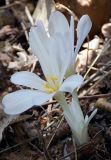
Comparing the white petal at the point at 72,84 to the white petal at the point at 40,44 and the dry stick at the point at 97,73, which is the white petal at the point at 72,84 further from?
the dry stick at the point at 97,73

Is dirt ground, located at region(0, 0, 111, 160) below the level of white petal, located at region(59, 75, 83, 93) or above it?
below

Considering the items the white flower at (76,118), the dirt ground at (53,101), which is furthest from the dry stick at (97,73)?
the white flower at (76,118)

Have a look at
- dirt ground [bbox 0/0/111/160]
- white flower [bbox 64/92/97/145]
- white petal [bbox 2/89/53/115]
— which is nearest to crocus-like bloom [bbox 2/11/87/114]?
white petal [bbox 2/89/53/115]

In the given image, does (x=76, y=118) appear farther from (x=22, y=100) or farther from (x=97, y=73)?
(x=97, y=73)

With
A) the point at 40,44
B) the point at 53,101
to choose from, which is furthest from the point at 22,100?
the point at 53,101

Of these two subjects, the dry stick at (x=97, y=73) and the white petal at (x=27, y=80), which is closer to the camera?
the white petal at (x=27, y=80)

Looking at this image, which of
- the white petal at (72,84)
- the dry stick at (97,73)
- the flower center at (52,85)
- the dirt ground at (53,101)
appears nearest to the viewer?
the white petal at (72,84)

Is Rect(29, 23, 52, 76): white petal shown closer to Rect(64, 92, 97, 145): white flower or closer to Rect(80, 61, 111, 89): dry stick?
Rect(64, 92, 97, 145): white flower

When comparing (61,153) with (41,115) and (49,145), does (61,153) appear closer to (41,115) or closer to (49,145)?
(49,145)
